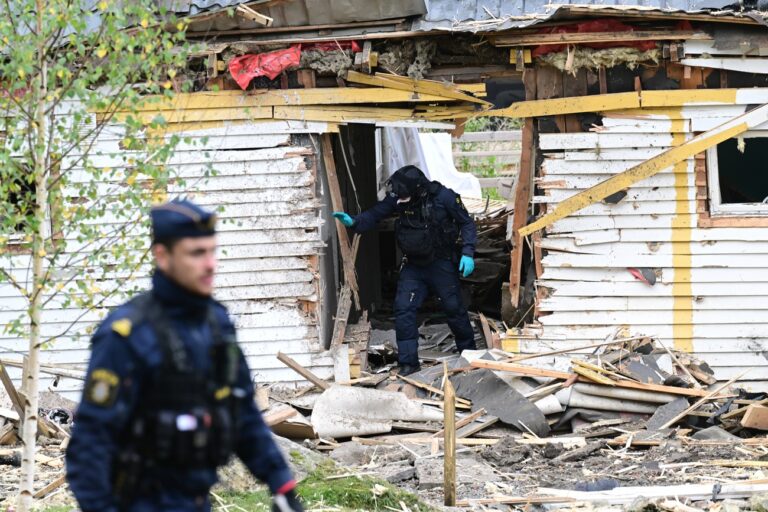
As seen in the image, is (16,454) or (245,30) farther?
(245,30)

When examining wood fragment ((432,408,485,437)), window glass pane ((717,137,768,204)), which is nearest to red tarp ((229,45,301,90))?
wood fragment ((432,408,485,437))

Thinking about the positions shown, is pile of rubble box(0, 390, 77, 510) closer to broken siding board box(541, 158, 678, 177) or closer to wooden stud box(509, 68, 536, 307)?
wooden stud box(509, 68, 536, 307)

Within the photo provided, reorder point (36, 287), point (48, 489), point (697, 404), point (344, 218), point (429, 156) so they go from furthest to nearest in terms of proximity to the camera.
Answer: point (429, 156), point (344, 218), point (697, 404), point (48, 489), point (36, 287)

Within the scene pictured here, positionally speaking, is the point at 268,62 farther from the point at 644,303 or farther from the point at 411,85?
the point at 644,303

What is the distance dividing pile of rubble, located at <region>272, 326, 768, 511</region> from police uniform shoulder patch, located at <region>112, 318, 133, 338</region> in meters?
5.24

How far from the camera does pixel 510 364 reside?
10539 millimetres

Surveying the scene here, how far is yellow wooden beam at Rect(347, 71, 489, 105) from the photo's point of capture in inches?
421

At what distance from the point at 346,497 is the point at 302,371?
381 centimetres

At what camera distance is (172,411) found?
352cm

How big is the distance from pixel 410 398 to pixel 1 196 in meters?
5.65

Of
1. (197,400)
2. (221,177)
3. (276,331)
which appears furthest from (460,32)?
(197,400)

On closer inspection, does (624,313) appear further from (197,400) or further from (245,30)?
(197,400)

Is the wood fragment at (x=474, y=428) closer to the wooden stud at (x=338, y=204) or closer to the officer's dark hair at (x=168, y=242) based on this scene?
the wooden stud at (x=338, y=204)

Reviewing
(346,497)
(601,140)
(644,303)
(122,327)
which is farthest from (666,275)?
(122,327)
